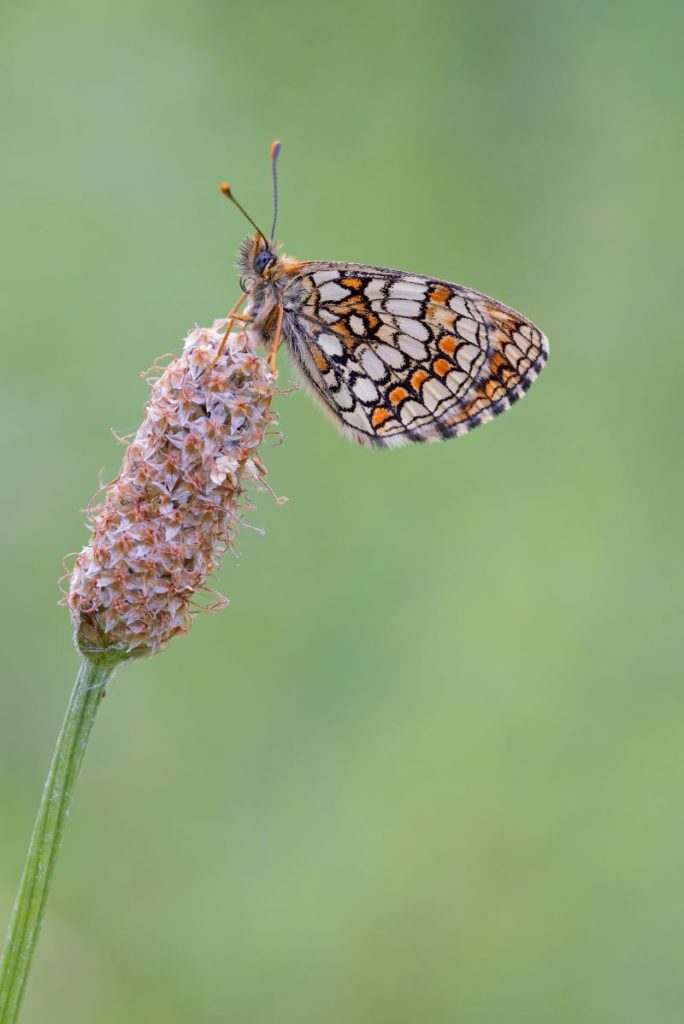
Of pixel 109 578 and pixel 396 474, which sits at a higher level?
pixel 396 474

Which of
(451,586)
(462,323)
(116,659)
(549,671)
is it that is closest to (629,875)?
(549,671)

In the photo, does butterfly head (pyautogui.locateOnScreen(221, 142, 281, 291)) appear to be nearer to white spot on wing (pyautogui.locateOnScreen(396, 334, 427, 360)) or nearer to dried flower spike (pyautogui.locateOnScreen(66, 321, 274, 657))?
white spot on wing (pyautogui.locateOnScreen(396, 334, 427, 360))

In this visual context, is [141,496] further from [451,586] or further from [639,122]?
[639,122]

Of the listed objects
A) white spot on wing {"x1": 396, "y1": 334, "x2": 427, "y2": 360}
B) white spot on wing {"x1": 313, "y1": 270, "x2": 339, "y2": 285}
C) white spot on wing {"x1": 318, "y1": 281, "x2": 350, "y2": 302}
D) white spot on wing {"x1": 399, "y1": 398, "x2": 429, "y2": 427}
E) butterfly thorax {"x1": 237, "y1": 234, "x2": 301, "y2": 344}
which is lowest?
white spot on wing {"x1": 399, "y1": 398, "x2": 429, "y2": 427}

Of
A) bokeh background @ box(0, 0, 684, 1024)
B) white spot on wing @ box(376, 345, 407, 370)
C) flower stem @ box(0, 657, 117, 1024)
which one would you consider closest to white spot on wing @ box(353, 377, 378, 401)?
white spot on wing @ box(376, 345, 407, 370)

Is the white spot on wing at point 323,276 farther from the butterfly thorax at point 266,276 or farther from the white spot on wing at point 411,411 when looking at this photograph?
the white spot on wing at point 411,411

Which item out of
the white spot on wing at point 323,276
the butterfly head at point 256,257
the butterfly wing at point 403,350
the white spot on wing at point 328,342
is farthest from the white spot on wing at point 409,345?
the butterfly head at point 256,257
